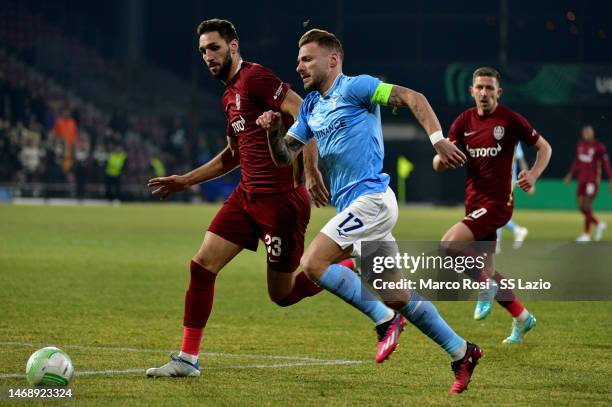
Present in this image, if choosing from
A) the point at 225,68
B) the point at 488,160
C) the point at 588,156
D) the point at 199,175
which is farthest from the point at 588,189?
the point at 225,68

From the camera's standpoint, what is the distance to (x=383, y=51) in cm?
4444

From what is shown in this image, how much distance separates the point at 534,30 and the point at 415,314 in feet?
125

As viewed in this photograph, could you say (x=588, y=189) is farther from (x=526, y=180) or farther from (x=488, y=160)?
(x=526, y=180)

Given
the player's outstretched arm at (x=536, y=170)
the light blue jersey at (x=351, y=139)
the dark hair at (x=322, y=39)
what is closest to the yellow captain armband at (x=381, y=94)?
the light blue jersey at (x=351, y=139)

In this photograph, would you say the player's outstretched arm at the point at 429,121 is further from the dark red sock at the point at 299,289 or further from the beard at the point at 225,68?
the dark red sock at the point at 299,289

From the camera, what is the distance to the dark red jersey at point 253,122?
7.86 m

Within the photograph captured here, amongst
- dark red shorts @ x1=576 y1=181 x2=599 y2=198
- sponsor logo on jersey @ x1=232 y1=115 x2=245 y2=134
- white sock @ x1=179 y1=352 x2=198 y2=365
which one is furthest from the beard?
Result: dark red shorts @ x1=576 y1=181 x2=599 y2=198

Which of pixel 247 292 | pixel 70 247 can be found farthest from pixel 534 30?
pixel 247 292

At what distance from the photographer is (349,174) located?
286 inches

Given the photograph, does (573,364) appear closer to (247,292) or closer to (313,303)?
(313,303)

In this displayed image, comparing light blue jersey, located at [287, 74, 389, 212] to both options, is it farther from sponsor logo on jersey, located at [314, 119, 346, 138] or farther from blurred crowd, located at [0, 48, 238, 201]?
blurred crowd, located at [0, 48, 238, 201]

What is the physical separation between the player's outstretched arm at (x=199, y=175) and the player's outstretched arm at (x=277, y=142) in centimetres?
81

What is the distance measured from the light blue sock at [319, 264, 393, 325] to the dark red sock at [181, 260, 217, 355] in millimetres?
924

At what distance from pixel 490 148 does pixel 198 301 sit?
3.51 metres
